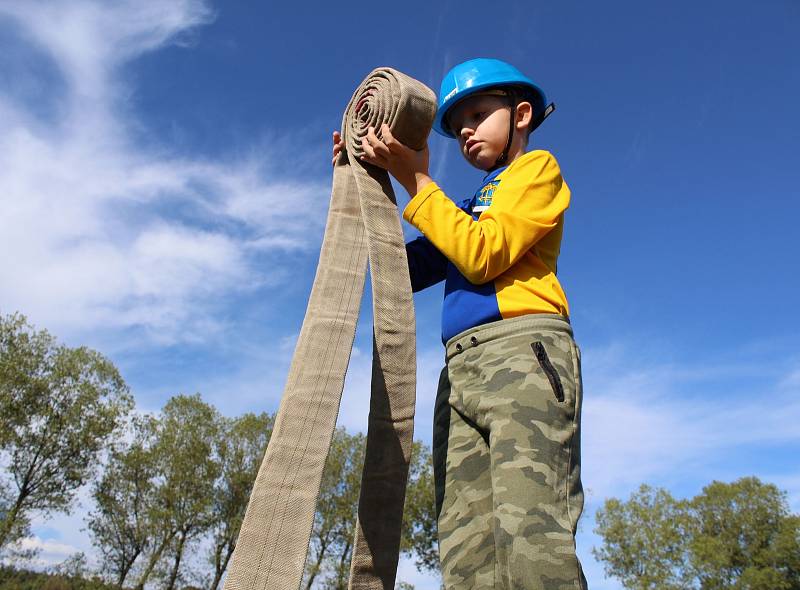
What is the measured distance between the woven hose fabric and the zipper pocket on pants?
17.8 inches

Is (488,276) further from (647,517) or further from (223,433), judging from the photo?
(647,517)

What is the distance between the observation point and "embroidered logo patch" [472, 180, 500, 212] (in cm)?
271

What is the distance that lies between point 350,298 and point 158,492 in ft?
95.7

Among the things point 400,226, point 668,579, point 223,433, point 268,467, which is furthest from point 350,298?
point 668,579

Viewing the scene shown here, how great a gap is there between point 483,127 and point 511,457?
1586 millimetres

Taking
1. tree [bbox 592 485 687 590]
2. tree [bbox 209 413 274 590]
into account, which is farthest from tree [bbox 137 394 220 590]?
tree [bbox 592 485 687 590]

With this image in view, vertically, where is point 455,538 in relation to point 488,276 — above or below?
below

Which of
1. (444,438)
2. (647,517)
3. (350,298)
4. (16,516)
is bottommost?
(444,438)

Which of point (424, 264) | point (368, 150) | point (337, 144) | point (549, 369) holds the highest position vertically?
point (337, 144)

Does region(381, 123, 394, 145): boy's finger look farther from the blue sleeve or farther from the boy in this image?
the blue sleeve

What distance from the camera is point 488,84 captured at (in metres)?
2.84

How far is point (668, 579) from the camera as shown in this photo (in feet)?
Result: 104

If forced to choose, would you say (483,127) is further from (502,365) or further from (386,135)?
(502,365)

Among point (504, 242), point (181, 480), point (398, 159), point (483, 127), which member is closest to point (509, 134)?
point (483, 127)
